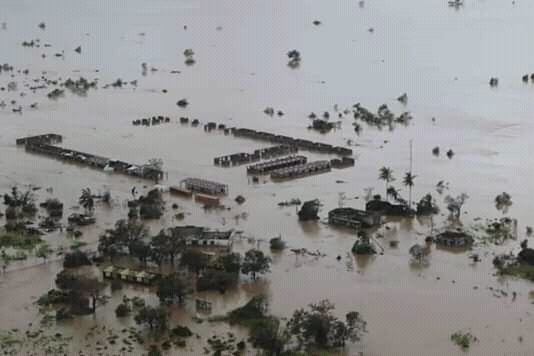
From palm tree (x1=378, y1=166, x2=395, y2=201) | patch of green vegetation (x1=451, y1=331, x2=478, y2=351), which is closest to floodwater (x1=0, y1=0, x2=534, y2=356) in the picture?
patch of green vegetation (x1=451, y1=331, x2=478, y2=351)

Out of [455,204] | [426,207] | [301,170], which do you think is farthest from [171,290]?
[301,170]

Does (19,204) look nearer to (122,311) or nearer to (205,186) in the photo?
(205,186)

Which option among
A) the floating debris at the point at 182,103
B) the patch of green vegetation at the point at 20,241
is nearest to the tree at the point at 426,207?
the patch of green vegetation at the point at 20,241

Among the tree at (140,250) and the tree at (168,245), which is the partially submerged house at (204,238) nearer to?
the tree at (168,245)

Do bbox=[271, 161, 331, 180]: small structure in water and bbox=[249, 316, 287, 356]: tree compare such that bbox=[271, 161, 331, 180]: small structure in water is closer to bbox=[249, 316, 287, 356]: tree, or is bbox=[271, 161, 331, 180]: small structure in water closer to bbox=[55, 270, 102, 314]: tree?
bbox=[55, 270, 102, 314]: tree

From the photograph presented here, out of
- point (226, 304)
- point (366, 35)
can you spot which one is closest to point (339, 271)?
point (226, 304)
